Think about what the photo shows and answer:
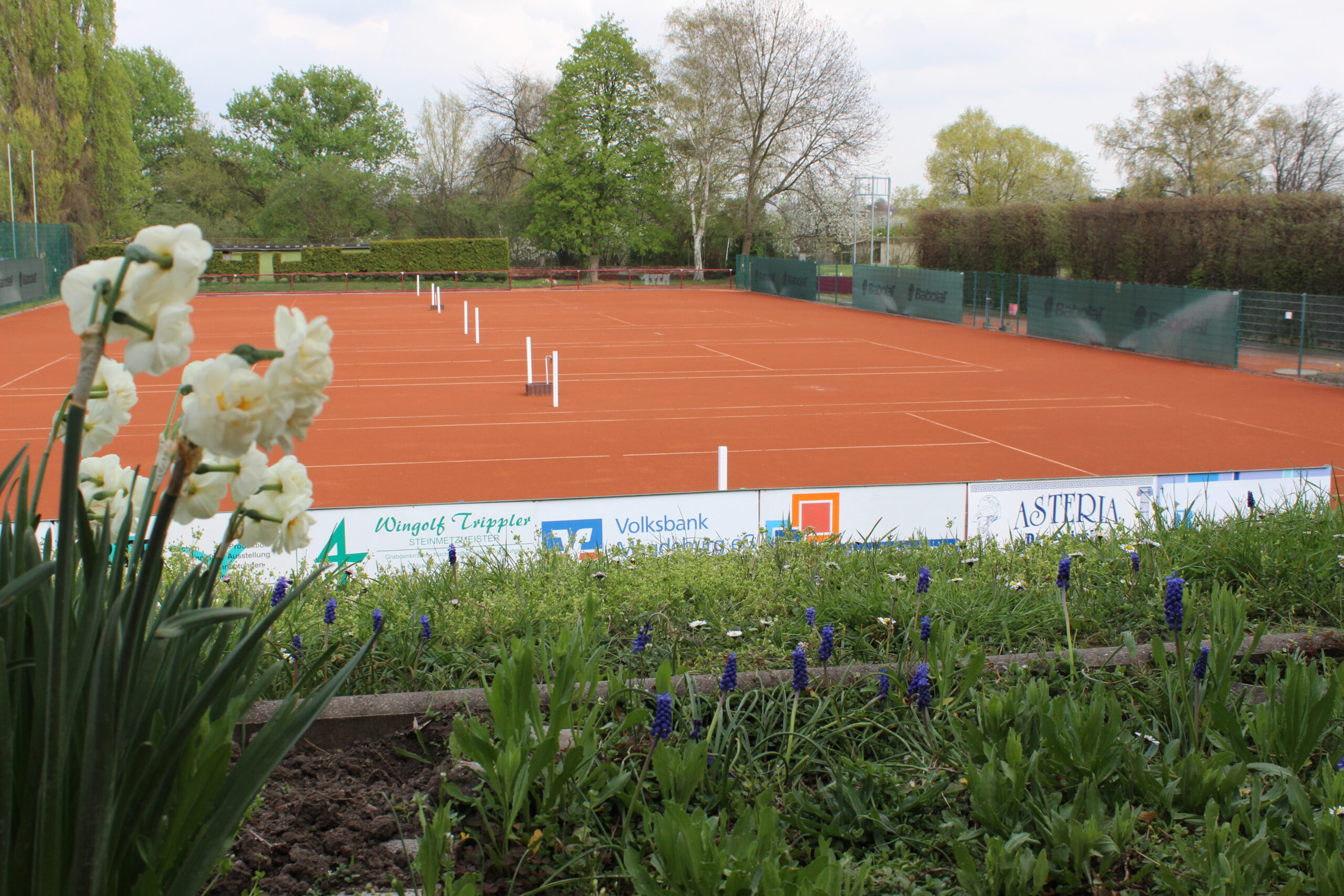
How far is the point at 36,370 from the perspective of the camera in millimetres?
24438

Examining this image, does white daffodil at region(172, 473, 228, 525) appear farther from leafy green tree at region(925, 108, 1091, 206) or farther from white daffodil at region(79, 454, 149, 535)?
leafy green tree at region(925, 108, 1091, 206)

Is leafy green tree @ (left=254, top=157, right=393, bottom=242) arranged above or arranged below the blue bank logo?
above

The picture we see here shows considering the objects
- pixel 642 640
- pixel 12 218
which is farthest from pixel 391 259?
pixel 642 640

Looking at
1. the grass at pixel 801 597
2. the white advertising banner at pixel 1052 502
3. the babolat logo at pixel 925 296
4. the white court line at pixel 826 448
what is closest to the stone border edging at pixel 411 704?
the grass at pixel 801 597

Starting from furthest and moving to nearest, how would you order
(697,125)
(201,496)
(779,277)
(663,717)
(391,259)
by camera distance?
1. (697,125)
2. (391,259)
3. (779,277)
4. (663,717)
5. (201,496)

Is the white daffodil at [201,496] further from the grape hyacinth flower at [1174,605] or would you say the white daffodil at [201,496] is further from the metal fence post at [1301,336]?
the metal fence post at [1301,336]

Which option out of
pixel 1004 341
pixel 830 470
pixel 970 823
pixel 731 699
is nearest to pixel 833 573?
pixel 731 699

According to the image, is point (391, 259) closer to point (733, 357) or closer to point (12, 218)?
point (12, 218)

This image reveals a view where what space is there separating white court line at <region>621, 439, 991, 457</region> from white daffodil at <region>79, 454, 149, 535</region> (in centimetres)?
1287

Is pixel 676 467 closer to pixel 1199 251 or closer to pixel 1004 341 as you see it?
pixel 1004 341

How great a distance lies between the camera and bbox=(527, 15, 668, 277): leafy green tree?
2724 inches

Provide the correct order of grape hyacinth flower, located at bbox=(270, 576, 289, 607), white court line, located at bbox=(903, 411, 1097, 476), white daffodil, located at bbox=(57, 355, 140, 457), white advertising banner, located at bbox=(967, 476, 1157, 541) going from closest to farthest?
1. white daffodil, located at bbox=(57, 355, 140, 457)
2. grape hyacinth flower, located at bbox=(270, 576, 289, 607)
3. white advertising banner, located at bbox=(967, 476, 1157, 541)
4. white court line, located at bbox=(903, 411, 1097, 476)

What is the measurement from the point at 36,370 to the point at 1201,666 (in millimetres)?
26161

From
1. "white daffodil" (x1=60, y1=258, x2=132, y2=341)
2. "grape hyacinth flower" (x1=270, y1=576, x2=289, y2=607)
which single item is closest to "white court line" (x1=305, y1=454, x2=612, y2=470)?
"grape hyacinth flower" (x1=270, y1=576, x2=289, y2=607)
